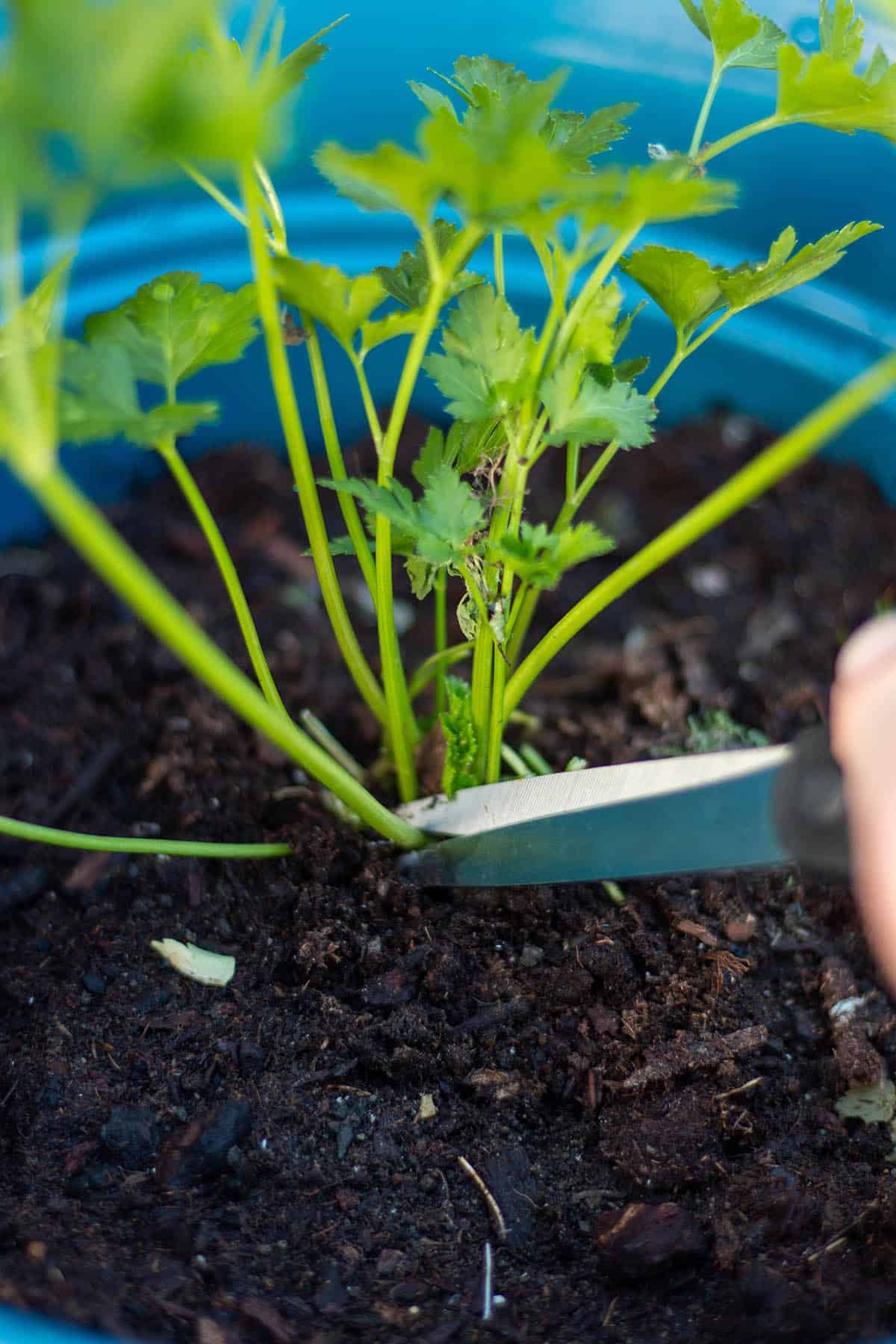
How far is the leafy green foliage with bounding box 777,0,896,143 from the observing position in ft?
2.39

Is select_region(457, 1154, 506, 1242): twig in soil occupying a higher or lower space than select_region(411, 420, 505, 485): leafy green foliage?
lower

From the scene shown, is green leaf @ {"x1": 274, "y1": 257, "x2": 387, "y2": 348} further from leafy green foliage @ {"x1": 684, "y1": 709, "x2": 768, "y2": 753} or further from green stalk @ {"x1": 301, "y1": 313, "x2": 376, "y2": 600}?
leafy green foliage @ {"x1": 684, "y1": 709, "x2": 768, "y2": 753}

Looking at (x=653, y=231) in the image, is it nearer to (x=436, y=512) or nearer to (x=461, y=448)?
(x=461, y=448)

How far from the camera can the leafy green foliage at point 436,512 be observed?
0.78 m

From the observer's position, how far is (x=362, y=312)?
2.54 feet

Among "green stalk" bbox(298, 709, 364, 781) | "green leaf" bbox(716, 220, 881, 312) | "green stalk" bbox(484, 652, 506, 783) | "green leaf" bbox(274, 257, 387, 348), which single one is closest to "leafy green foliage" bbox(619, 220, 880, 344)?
"green leaf" bbox(716, 220, 881, 312)

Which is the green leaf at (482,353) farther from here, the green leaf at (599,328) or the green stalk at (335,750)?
the green stalk at (335,750)

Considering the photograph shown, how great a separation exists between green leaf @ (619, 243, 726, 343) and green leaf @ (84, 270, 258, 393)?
298mm

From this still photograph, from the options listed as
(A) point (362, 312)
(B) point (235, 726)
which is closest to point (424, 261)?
(A) point (362, 312)

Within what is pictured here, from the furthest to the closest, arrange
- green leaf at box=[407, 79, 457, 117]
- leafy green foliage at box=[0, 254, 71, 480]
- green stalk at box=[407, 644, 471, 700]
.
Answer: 1. green stalk at box=[407, 644, 471, 700]
2. green leaf at box=[407, 79, 457, 117]
3. leafy green foliage at box=[0, 254, 71, 480]

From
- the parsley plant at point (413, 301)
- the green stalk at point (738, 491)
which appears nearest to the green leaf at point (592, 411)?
the parsley plant at point (413, 301)

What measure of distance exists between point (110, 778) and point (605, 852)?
2.12 feet

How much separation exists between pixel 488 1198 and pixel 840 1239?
0.28 metres

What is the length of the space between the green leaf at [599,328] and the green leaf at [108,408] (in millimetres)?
278
